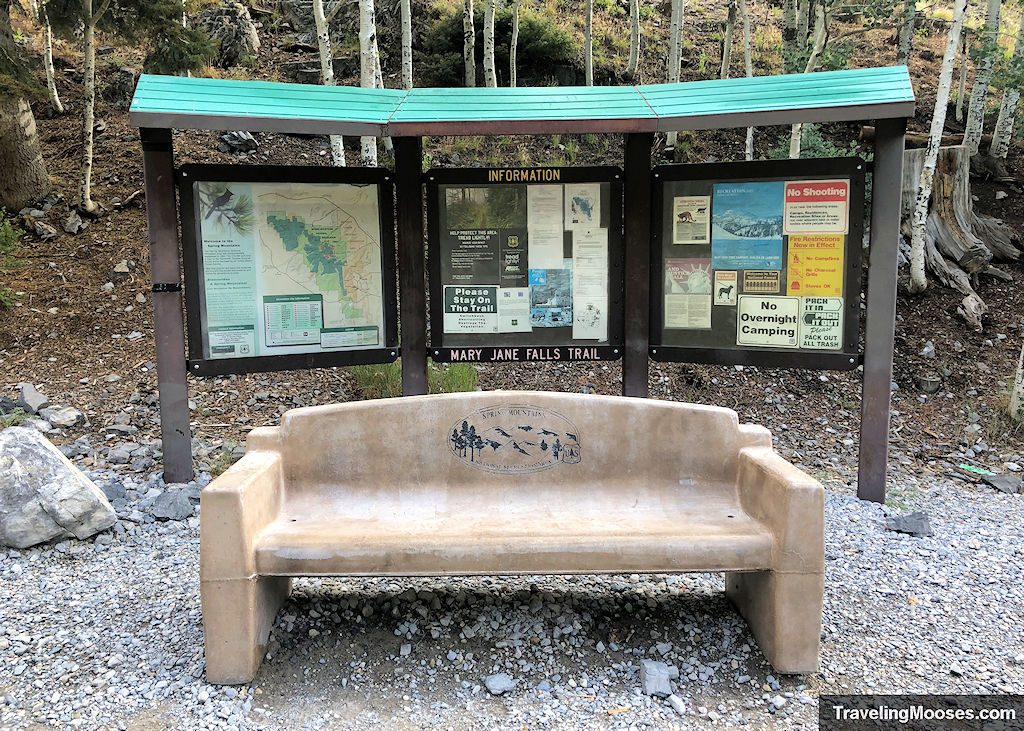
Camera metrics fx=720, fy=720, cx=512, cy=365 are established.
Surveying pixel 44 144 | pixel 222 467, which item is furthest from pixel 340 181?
pixel 44 144

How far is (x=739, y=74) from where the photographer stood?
1777cm

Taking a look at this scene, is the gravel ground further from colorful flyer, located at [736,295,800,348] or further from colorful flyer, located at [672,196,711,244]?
colorful flyer, located at [672,196,711,244]

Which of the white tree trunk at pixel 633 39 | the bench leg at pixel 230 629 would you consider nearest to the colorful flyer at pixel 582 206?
the bench leg at pixel 230 629

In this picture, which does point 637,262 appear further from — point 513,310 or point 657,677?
point 657,677

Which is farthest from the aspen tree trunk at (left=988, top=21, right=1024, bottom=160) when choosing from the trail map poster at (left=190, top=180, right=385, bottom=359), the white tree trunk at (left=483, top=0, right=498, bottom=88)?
the trail map poster at (left=190, top=180, right=385, bottom=359)

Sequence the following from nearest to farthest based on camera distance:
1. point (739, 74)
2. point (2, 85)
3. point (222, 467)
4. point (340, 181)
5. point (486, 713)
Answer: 1. point (486, 713)
2. point (340, 181)
3. point (222, 467)
4. point (2, 85)
5. point (739, 74)

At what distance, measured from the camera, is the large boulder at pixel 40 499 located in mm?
4043

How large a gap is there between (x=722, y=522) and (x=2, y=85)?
33.3ft

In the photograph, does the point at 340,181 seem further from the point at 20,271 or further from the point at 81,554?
the point at 20,271

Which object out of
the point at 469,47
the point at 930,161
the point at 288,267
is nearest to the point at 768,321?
the point at 288,267

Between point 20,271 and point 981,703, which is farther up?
point 20,271

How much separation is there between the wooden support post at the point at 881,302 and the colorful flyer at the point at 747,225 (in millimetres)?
615

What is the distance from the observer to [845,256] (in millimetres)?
4863

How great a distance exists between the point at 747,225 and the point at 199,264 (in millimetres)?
3777
